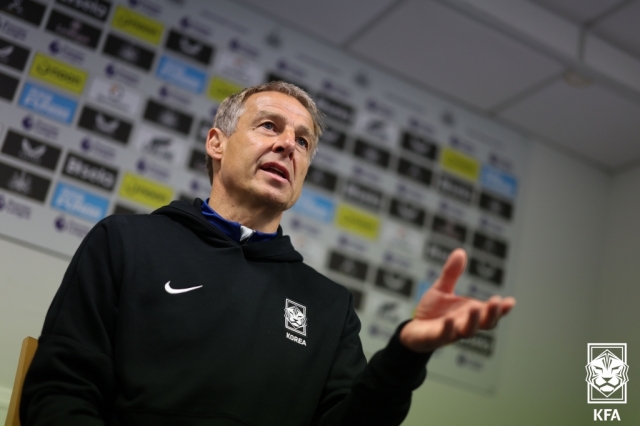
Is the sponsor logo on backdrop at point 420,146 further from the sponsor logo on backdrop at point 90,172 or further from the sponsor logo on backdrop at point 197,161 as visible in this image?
the sponsor logo on backdrop at point 90,172

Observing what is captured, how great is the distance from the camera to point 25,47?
2.86 metres

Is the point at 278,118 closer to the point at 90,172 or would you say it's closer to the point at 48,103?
the point at 90,172

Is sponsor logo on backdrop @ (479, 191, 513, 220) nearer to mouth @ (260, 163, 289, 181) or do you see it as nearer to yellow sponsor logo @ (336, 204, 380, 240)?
yellow sponsor logo @ (336, 204, 380, 240)

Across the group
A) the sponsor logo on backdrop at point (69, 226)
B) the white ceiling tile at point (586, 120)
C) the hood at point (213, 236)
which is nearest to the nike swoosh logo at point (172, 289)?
the hood at point (213, 236)

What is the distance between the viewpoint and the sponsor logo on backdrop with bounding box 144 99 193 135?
3.07 m

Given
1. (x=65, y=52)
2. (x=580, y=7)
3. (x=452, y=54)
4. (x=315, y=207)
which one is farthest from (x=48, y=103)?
(x=580, y=7)

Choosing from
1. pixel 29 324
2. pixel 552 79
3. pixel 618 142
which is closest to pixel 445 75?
pixel 552 79

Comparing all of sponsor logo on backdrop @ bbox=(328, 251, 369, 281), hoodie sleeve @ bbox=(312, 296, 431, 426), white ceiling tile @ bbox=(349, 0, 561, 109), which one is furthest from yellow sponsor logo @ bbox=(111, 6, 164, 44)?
hoodie sleeve @ bbox=(312, 296, 431, 426)

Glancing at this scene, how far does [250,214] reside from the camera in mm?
1692

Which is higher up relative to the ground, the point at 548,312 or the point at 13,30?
the point at 13,30

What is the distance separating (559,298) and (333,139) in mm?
1642

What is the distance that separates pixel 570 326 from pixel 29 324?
288 cm

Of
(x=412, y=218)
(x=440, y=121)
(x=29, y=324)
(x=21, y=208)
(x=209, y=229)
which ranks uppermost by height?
(x=440, y=121)

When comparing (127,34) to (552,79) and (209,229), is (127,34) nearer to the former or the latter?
(209,229)
